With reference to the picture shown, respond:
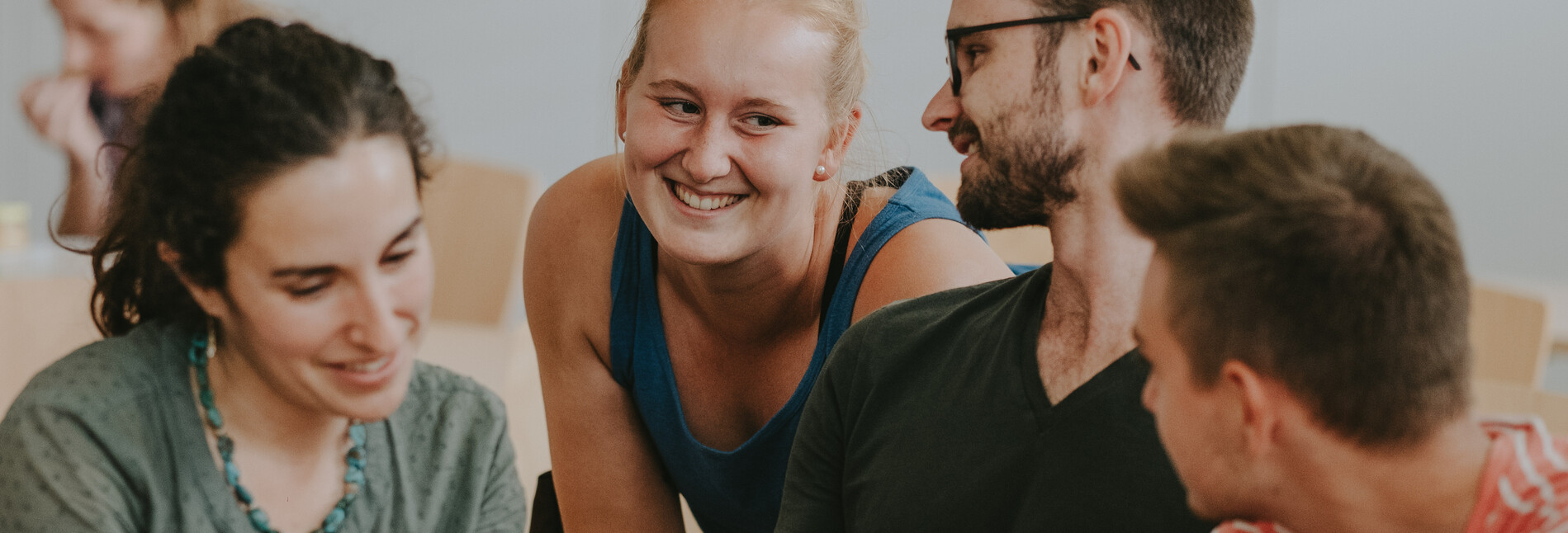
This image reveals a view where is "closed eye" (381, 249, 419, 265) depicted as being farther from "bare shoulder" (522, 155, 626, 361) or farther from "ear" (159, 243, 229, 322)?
"bare shoulder" (522, 155, 626, 361)

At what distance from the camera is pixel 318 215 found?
3.10ft

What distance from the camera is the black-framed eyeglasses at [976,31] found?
4.22ft

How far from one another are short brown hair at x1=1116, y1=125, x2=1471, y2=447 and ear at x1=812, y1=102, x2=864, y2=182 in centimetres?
74

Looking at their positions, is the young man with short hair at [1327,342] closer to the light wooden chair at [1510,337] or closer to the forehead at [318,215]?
the forehead at [318,215]

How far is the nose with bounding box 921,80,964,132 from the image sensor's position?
137cm

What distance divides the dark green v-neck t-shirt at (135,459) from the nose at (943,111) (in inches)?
25.7

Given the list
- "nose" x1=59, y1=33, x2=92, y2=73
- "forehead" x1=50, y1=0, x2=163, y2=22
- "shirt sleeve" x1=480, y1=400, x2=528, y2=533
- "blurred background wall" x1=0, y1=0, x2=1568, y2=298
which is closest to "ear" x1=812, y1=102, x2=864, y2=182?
"shirt sleeve" x1=480, y1=400, x2=528, y2=533

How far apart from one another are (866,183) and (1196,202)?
0.90 metres

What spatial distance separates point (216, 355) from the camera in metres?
1.10

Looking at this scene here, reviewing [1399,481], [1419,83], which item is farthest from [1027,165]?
[1419,83]

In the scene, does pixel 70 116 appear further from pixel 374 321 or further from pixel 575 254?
pixel 374 321

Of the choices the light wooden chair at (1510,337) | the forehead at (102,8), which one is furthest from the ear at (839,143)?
the forehead at (102,8)

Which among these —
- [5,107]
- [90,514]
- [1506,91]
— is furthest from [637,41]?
[5,107]

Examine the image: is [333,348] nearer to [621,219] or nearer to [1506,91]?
[621,219]
